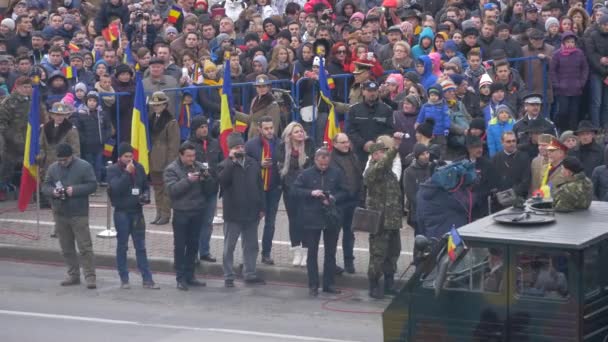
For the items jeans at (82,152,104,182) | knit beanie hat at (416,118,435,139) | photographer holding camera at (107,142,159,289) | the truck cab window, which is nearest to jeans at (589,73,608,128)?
knit beanie hat at (416,118,435,139)

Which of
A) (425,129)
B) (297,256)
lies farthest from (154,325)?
(425,129)

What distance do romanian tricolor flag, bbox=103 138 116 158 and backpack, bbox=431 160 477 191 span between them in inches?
292

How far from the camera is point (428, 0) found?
2436cm

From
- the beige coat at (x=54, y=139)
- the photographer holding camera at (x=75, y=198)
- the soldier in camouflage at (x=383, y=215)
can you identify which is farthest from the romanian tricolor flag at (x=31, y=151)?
the soldier in camouflage at (x=383, y=215)

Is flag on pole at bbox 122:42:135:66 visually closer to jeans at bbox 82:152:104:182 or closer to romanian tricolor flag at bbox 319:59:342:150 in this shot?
jeans at bbox 82:152:104:182

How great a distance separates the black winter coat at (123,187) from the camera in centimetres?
1627

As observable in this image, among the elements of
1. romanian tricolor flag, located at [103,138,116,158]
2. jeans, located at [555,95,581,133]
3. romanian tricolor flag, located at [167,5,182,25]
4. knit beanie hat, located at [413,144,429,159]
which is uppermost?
romanian tricolor flag, located at [167,5,182,25]

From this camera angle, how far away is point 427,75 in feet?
63.0

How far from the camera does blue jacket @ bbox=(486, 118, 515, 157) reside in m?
17.5

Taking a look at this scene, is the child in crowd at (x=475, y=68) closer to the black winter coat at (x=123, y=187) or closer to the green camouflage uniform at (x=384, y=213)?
the green camouflage uniform at (x=384, y=213)

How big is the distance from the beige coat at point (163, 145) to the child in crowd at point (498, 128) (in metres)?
4.67

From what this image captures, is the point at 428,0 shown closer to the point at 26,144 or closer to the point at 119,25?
the point at 119,25

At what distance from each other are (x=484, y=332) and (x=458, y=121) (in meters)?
7.64

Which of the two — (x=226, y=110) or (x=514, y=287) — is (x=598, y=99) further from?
(x=514, y=287)
